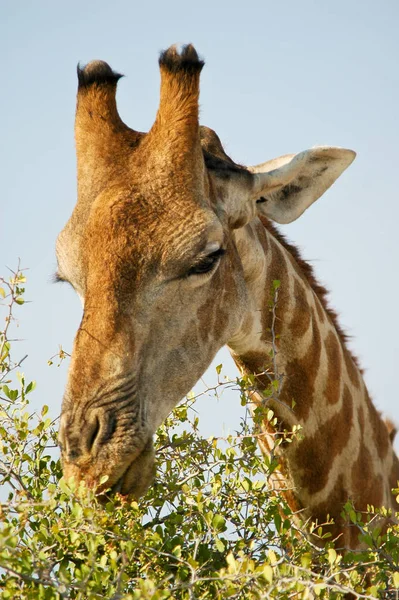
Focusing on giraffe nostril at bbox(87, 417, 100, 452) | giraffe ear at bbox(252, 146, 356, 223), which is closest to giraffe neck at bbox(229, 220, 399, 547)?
giraffe ear at bbox(252, 146, 356, 223)

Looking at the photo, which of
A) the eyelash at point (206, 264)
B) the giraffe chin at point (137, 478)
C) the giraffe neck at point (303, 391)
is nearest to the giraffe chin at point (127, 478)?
the giraffe chin at point (137, 478)

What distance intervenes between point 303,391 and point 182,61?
76.5 inches

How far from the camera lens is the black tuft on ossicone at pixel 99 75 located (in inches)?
174

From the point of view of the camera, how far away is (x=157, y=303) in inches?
145

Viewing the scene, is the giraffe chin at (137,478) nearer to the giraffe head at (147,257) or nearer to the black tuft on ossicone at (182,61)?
the giraffe head at (147,257)

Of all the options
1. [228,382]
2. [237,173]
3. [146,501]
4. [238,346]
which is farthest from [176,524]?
[237,173]

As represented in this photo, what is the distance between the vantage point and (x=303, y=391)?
4.56 metres

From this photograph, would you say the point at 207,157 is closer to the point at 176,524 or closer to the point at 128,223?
the point at 128,223

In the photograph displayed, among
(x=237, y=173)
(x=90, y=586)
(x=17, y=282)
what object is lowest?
(x=90, y=586)

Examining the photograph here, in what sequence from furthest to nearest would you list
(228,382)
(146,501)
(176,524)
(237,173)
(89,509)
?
(237,173) < (228,382) < (146,501) < (176,524) < (89,509)

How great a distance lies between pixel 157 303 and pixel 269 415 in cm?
78

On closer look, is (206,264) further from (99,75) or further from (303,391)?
(99,75)

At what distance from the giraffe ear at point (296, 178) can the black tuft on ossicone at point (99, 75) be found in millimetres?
940

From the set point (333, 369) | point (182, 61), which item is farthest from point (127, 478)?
point (182, 61)
